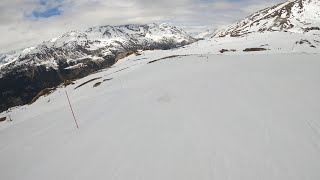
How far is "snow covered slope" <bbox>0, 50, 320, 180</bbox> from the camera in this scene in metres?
8.93

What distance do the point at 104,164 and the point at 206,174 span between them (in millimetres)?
3458

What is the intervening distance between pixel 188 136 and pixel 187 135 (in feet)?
0.33

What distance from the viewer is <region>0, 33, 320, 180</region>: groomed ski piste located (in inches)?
351

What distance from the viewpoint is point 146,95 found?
1741 centimetres

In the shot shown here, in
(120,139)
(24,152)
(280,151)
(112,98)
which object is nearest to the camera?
(280,151)

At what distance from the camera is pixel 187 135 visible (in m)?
11.1

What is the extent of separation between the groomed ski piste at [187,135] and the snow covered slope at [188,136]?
30 mm

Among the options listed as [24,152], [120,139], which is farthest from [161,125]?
[24,152]

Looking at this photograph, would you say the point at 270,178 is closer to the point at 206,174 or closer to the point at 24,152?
the point at 206,174

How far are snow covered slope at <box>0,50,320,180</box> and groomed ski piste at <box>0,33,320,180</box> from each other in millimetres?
30

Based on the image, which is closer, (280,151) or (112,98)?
(280,151)

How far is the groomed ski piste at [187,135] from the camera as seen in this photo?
8.92 m

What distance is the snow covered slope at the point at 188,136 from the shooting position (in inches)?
352

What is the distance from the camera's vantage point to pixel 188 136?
36.0 ft
